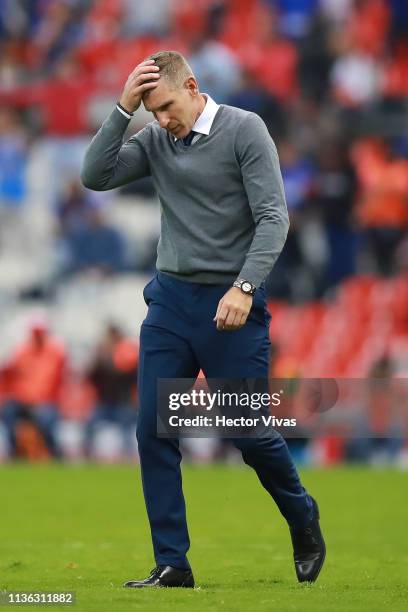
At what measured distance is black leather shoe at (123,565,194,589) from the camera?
20.3 ft

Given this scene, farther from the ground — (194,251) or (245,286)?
(194,251)

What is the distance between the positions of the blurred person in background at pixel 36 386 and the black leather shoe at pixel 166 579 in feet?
36.9

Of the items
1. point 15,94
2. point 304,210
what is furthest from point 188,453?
point 15,94

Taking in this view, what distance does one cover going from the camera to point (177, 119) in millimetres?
6133

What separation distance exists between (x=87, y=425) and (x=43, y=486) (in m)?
3.67

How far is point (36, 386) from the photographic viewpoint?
1775cm

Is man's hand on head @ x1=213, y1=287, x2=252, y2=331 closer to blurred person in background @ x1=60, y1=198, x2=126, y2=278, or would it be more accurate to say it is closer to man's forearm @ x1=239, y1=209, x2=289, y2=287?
man's forearm @ x1=239, y1=209, x2=289, y2=287

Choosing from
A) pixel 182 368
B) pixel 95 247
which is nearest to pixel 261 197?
pixel 182 368

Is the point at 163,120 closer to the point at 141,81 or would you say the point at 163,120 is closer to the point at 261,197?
the point at 141,81

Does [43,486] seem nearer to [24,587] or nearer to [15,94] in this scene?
[24,587]

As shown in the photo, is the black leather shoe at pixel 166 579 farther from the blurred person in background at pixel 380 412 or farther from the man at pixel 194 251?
the blurred person in background at pixel 380 412

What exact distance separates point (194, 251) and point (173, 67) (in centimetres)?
71

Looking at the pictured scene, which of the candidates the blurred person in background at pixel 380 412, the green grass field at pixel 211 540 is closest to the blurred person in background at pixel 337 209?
the green grass field at pixel 211 540

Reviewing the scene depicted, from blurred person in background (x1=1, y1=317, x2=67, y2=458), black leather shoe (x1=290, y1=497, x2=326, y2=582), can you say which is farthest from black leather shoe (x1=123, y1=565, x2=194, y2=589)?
blurred person in background (x1=1, y1=317, x2=67, y2=458)
